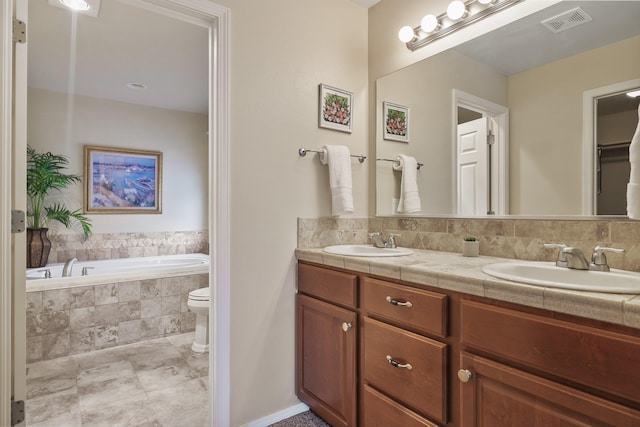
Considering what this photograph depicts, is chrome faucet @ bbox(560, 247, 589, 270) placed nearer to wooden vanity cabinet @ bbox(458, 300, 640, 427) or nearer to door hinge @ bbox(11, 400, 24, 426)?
wooden vanity cabinet @ bbox(458, 300, 640, 427)

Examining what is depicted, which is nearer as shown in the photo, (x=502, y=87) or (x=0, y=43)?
(x=0, y=43)

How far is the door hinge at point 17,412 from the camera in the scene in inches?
52.0

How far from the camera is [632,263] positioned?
1.22 m

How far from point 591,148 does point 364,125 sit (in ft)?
4.04

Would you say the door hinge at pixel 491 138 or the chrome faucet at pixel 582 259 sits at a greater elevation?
the door hinge at pixel 491 138

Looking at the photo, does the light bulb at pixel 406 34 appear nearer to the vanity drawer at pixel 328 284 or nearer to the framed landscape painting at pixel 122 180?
the vanity drawer at pixel 328 284

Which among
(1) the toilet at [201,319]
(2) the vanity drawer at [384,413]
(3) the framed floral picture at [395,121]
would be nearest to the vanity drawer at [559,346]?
(2) the vanity drawer at [384,413]

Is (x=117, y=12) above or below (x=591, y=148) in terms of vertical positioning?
above

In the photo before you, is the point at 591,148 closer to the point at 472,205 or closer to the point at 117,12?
the point at 472,205

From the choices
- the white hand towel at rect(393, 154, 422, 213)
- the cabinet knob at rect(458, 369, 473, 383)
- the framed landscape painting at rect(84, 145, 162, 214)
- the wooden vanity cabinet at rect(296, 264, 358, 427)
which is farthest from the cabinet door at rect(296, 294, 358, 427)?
the framed landscape painting at rect(84, 145, 162, 214)

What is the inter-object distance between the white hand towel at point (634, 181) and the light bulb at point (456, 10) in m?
0.96

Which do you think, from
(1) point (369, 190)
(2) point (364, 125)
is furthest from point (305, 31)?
(1) point (369, 190)

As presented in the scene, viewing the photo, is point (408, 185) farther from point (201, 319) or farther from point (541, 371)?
point (201, 319)

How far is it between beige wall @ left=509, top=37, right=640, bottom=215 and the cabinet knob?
0.82 m
